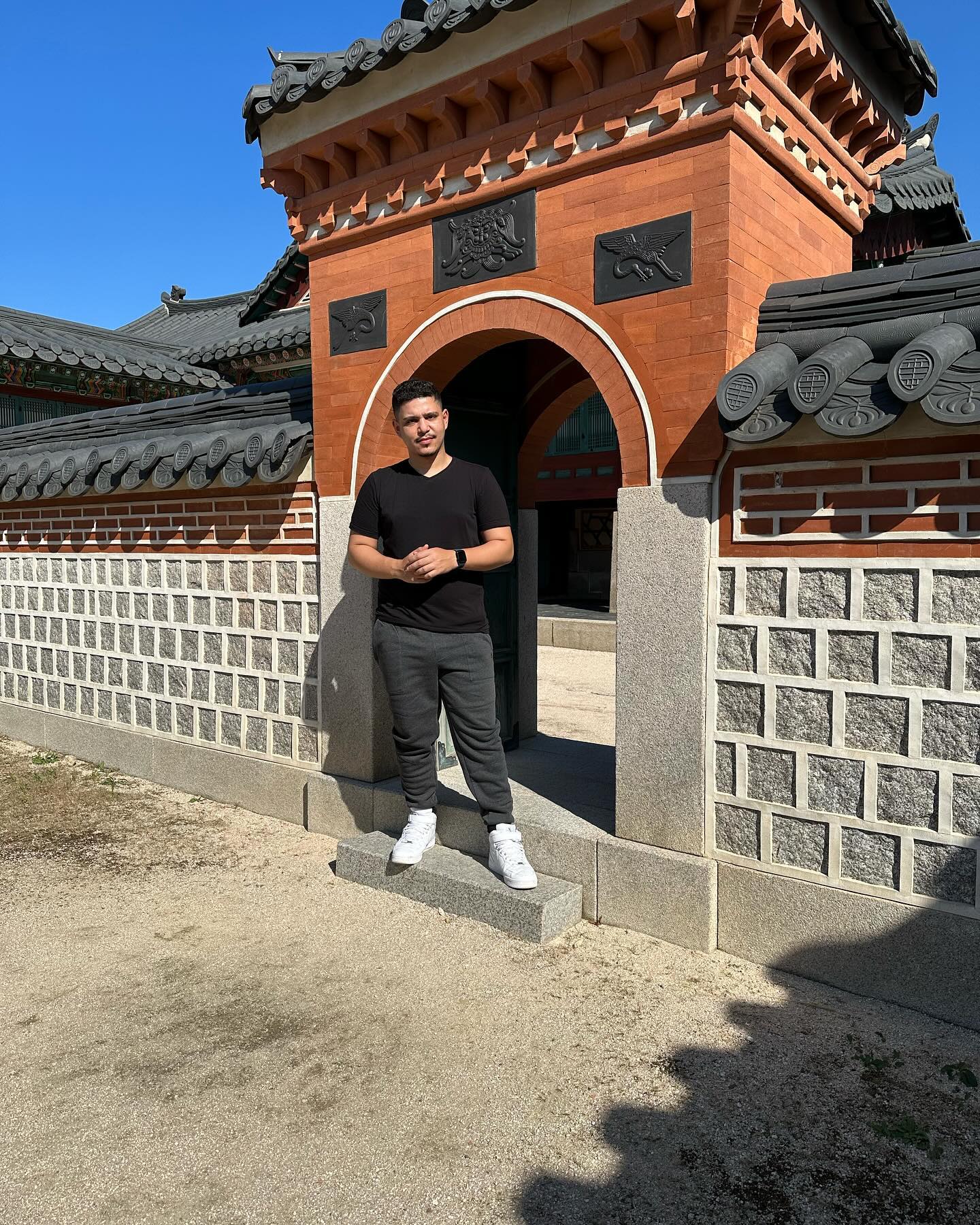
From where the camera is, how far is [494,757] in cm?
447

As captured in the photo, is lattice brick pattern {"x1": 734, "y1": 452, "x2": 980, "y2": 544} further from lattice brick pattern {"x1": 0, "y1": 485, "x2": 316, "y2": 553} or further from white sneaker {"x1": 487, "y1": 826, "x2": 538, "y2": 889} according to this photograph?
lattice brick pattern {"x1": 0, "y1": 485, "x2": 316, "y2": 553}

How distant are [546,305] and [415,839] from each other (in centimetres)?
280

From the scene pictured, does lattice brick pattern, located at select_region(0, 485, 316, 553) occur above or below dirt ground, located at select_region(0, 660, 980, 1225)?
above

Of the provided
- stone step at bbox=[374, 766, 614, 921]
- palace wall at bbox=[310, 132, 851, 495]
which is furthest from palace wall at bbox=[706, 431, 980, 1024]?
stone step at bbox=[374, 766, 614, 921]

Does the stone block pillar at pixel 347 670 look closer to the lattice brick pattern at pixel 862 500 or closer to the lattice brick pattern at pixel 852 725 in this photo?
the lattice brick pattern at pixel 852 725

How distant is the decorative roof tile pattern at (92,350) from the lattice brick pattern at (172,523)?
90.6 inches

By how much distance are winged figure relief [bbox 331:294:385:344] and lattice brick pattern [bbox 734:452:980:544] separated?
8.16ft

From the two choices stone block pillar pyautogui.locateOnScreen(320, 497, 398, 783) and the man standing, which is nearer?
the man standing

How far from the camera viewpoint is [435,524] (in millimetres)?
4371

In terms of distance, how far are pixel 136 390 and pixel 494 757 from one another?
8.93 metres

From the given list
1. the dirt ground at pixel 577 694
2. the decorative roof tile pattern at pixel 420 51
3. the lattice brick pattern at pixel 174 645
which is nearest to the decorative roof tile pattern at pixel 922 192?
the decorative roof tile pattern at pixel 420 51

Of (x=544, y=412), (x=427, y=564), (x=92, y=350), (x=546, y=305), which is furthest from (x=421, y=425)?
(x=92, y=350)

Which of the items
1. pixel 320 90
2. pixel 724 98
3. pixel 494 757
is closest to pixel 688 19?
pixel 724 98

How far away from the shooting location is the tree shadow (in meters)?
2.62
